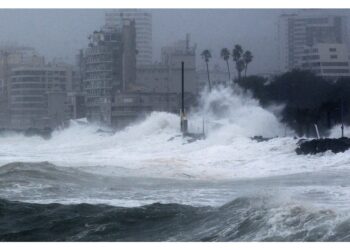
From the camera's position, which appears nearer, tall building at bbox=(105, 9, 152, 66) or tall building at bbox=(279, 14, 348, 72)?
tall building at bbox=(105, 9, 152, 66)

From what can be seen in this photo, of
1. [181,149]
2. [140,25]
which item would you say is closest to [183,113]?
[181,149]

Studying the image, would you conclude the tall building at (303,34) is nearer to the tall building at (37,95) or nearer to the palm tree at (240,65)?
the palm tree at (240,65)

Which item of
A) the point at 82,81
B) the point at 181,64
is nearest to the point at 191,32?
the point at 181,64

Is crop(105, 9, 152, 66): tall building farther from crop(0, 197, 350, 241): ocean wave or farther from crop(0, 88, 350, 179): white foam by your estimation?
crop(0, 197, 350, 241): ocean wave

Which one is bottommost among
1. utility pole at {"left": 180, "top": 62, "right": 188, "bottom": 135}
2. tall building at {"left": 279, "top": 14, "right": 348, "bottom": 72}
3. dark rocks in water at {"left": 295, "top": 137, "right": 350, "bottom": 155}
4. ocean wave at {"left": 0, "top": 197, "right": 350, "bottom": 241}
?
ocean wave at {"left": 0, "top": 197, "right": 350, "bottom": 241}

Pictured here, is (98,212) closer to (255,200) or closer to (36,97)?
(255,200)

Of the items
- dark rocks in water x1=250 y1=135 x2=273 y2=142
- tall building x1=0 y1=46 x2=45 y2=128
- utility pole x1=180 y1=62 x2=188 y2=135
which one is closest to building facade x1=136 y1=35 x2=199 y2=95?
utility pole x1=180 y1=62 x2=188 y2=135
